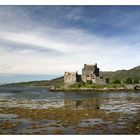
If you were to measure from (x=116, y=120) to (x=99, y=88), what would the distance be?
321 feet

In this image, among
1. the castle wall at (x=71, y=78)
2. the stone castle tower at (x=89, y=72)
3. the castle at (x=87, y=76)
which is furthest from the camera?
the castle wall at (x=71, y=78)

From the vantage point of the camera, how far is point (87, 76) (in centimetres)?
14012

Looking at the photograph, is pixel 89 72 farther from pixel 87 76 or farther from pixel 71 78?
pixel 71 78

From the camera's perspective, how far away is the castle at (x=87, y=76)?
447 ft

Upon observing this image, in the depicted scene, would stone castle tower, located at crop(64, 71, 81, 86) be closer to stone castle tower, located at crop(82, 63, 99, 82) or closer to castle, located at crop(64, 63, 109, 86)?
castle, located at crop(64, 63, 109, 86)

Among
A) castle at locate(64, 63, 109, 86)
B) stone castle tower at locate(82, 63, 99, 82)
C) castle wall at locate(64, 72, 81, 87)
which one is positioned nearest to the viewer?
castle at locate(64, 63, 109, 86)

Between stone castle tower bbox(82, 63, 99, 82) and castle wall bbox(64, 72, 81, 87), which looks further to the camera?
castle wall bbox(64, 72, 81, 87)

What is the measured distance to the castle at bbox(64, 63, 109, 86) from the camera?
136 m

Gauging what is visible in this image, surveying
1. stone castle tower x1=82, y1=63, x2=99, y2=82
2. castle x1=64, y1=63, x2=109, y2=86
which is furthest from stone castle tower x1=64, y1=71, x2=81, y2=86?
stone castle tower x1=82, y1=63, x2=99, y2=82

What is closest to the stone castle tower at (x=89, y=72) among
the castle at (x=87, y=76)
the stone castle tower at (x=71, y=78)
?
the castle at (x=87, y=76)

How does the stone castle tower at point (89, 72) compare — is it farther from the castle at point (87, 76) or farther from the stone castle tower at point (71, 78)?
the stone castle tower at point (71, 78)
